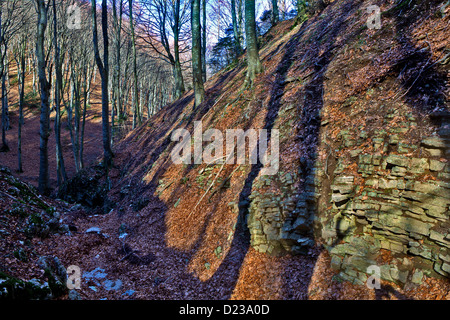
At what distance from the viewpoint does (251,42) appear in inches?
400

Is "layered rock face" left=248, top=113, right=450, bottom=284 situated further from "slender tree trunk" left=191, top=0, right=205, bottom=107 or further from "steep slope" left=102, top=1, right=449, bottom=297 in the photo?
"slender tree trunk" left=191, top=0, right=205, bottom=107

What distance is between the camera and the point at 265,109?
8984mm

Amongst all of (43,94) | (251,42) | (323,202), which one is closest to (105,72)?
(43,94)

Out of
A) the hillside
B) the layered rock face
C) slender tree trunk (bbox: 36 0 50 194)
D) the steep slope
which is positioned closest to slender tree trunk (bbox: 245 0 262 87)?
the steep slope

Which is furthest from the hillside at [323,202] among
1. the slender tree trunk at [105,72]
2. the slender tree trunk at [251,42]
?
the slender tree trunk at [105,72]

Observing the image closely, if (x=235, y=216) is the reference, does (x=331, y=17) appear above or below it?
above

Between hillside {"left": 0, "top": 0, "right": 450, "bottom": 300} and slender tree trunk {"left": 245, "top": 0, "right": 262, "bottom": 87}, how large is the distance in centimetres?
144

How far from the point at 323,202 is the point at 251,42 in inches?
291

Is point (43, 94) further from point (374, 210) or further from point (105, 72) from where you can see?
point (374, 210)

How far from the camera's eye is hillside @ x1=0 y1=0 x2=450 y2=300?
429cm

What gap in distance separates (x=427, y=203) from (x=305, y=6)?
14.4 metres

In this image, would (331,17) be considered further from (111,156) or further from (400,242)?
(111,156)

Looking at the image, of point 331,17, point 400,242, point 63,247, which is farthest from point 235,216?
point 331,17

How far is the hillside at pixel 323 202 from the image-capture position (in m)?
4.29
